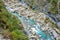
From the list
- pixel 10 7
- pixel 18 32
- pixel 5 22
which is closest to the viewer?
pixel 18 32

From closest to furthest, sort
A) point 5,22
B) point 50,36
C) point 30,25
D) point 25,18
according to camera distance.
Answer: point 5,22 < point 50,36 < point 30,25 < point 25,18

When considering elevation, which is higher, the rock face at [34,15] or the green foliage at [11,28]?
the rock face at [34,15]

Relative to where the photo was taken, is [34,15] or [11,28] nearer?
[11,28]

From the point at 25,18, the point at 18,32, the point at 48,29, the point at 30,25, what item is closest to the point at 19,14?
the point at 25,18

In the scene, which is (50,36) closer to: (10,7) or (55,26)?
(55,26)

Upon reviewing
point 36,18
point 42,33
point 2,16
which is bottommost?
point 42,33

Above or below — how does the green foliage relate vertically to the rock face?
below

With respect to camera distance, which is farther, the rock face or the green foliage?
the rock face

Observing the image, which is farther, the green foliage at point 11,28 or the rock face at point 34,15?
the rock face at point 34,15

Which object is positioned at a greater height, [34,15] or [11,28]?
[34,15]

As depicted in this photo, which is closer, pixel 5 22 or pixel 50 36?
pixel 5 22

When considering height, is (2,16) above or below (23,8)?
below
